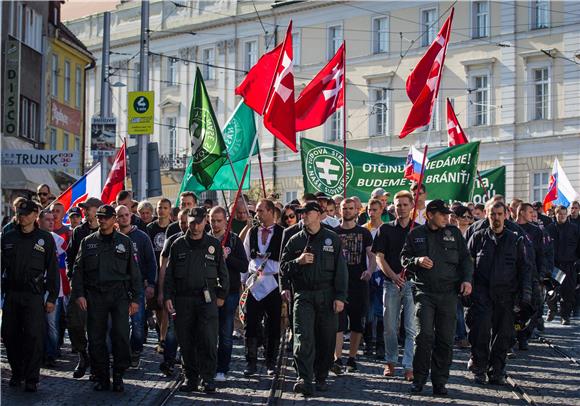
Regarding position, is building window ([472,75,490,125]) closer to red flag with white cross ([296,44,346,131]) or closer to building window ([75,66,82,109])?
building window ([75,66,82,109])

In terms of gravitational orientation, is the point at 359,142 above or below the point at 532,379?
above

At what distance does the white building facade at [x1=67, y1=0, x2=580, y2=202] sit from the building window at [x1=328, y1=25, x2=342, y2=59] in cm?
6

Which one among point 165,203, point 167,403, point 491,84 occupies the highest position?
point 491,84

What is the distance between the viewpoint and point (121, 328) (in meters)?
11.6

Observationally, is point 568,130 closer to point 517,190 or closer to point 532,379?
point 517,190

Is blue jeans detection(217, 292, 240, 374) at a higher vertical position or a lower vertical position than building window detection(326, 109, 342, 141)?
lower

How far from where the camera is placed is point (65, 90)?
148 ft

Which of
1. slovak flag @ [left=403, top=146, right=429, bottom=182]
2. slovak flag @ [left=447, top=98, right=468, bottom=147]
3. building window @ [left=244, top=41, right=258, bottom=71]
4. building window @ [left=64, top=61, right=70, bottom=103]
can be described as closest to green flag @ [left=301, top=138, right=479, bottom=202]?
slovak flag @ [left=403, top=146, right=429, bottom=182]

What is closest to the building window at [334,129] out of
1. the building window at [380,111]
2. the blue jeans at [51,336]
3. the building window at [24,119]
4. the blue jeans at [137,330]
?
the building window at [380,111]

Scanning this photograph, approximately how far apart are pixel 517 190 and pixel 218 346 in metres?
36.3

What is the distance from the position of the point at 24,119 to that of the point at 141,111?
12.3m

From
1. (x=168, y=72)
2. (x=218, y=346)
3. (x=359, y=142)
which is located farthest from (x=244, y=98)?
(x=168, y=72)

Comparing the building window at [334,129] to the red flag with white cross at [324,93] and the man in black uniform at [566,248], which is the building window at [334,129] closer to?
the man in black uniform at [566,248]

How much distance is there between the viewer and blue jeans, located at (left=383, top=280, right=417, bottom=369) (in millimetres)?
12250
